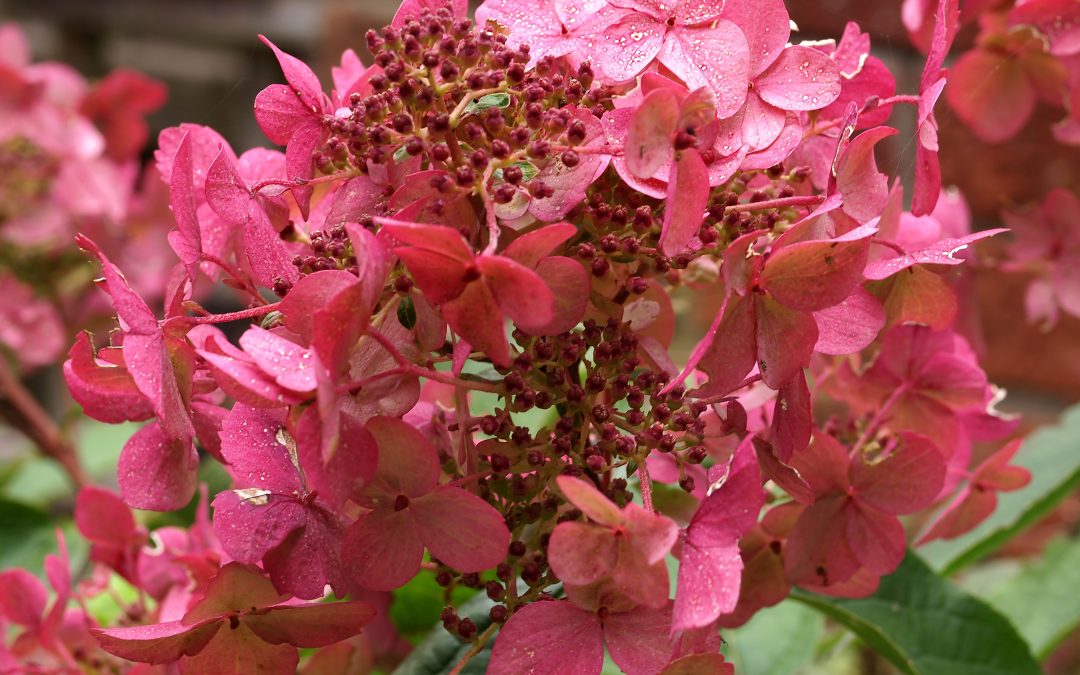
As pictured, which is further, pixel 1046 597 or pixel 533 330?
pixel 1046 597

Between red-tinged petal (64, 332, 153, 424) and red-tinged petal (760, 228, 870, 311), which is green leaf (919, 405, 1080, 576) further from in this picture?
red-tinged petal (64, 332, 153, 424)

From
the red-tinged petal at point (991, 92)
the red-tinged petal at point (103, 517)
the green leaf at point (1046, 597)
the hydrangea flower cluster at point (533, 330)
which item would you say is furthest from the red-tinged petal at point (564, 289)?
the green leaf at point (1046, 597)

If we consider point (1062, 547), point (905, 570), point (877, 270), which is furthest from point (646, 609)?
point (1062, 547)

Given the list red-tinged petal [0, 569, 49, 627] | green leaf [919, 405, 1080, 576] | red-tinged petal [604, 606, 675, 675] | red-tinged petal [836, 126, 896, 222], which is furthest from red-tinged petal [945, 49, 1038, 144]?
red-tinged petal [0, 569, 49, 627]

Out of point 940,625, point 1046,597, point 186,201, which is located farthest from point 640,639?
point 1046,597

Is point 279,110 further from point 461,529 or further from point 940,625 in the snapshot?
point 940,625

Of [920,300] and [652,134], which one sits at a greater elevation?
[652,134]

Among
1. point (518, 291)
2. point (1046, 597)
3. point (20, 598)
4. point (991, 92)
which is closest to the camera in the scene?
point (518, 291)
